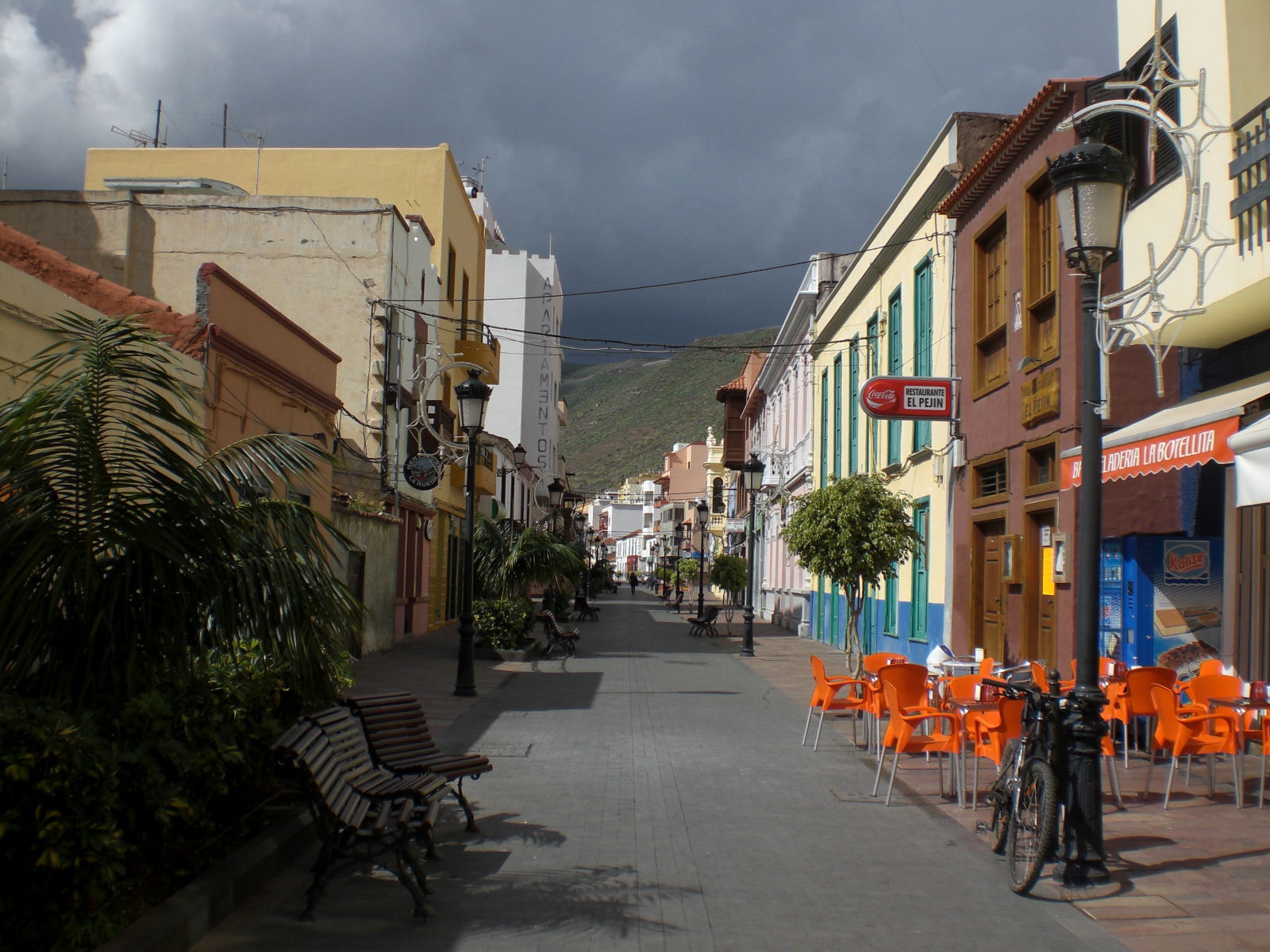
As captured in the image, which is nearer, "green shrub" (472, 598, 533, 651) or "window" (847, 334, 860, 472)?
"green shrub" (472, 598, 533, 651)

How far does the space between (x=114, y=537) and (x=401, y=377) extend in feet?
63.4

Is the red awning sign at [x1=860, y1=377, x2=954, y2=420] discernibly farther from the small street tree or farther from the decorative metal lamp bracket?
the decorative metal lamp bracket

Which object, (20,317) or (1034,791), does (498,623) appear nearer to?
(20,317)

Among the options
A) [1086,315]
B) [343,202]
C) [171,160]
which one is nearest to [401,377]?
[343,202]

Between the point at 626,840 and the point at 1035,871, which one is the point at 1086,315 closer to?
the point at 1035,871

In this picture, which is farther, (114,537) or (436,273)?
(436,273)

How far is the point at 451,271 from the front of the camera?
30.5 meters

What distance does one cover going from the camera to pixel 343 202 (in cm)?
2341

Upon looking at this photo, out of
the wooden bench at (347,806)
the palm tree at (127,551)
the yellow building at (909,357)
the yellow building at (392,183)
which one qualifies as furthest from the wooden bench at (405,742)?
the yellow building at (392,183)

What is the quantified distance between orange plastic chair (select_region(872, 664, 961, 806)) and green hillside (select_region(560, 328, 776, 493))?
12912 cm

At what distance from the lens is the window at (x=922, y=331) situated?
18219 millimetres

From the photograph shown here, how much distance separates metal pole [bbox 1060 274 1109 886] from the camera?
6.35 metres

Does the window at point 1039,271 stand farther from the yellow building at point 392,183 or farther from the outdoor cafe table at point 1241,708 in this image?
the yellow building at point 392,183

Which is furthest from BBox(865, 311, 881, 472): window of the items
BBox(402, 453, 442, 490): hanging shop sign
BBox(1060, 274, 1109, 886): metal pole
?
BBox(1060, 274, 1109, 886): metal pole
